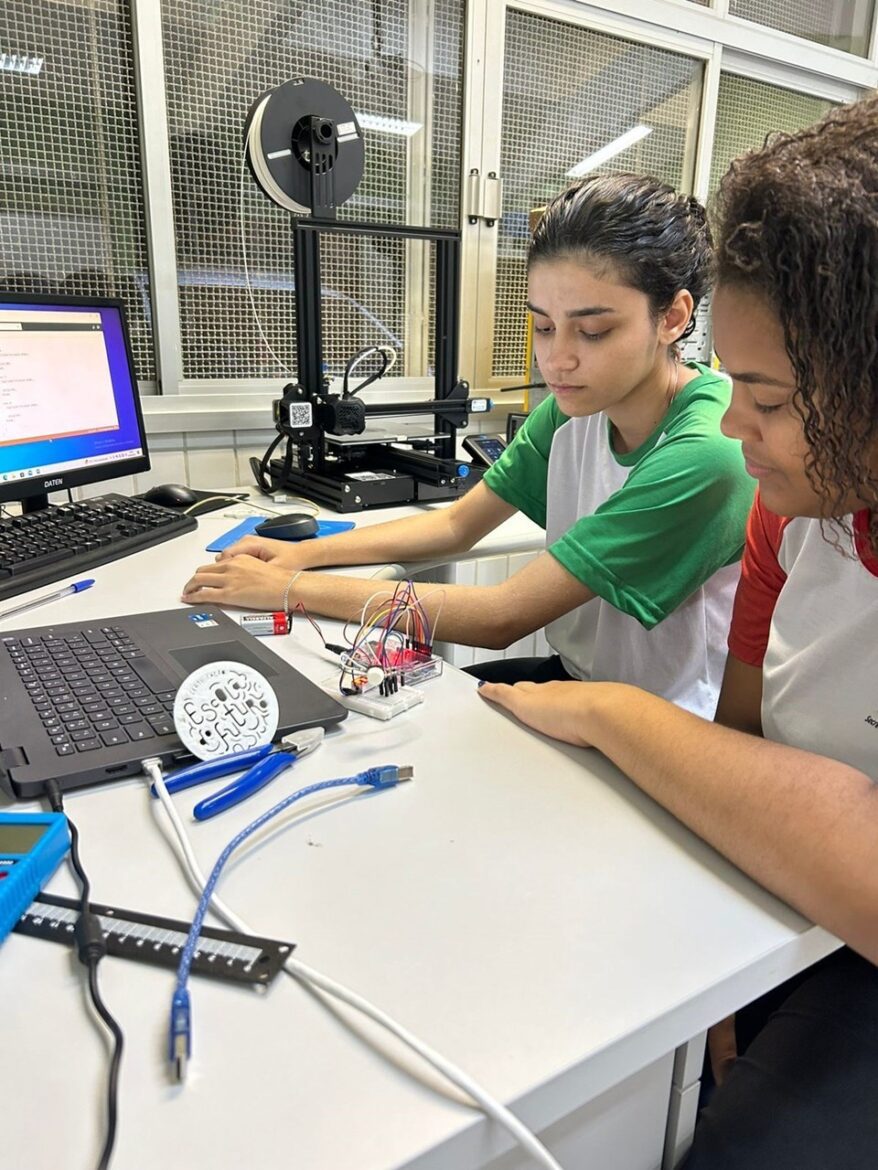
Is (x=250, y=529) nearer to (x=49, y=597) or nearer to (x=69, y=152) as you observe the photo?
(x=49, y=597)

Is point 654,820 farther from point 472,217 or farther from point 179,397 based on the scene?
point 472,217

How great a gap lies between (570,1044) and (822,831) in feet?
0.76

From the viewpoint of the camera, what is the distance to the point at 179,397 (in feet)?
6.30

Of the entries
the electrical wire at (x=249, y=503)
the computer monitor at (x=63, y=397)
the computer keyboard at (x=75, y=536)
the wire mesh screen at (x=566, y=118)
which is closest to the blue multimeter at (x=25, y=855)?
the computer keyboard at (x=75, y=536)

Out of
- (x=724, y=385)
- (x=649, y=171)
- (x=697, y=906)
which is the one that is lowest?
(x=697, y=906)

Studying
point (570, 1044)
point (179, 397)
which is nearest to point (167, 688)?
point (570, 1044)

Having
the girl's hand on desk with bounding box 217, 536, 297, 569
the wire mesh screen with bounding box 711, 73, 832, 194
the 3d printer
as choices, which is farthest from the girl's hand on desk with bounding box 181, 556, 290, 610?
the wire mesh screen with bounding box 711, 73, 832, 194

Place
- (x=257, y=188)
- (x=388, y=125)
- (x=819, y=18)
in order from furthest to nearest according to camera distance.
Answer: (x=819, y=18), (x=388, y=125), (x=257, y=188)

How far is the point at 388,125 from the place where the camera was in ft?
6.91

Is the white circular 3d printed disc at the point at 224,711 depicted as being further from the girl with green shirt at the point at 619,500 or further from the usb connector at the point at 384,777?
the girl with green shirt at the point at 619,500

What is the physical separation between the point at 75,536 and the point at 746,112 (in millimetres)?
2707

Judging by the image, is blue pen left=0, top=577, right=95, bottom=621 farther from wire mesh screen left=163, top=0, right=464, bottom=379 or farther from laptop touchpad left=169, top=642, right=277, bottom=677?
wire mesh screen left=163, top=0, right=464, bottom=379

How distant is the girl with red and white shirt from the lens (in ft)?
1.72

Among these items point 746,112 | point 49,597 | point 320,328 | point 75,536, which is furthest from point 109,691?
point 746,112
